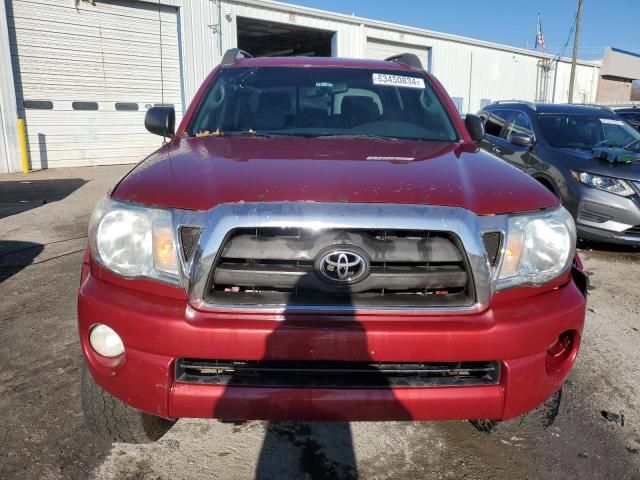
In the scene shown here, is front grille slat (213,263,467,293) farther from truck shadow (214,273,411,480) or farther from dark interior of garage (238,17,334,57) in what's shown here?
dark interior of garage (238,17,334,57)

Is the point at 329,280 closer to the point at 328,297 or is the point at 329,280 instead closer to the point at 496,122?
the point at 328,297

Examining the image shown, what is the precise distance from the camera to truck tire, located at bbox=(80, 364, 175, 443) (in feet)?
7.00

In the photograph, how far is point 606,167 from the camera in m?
5.60

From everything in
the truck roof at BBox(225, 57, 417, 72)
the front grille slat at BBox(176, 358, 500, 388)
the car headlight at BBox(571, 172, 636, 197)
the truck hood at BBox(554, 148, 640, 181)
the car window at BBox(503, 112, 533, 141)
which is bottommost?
the front grille slat at BBox(176, 358, 500, 388)

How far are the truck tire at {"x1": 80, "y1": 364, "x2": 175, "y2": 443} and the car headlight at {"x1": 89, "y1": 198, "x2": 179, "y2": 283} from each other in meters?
0.52

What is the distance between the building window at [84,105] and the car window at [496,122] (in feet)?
32.4

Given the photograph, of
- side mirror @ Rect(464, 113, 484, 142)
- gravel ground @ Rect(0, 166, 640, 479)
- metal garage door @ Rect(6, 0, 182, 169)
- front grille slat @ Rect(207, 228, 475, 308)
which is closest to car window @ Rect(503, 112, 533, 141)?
side mirror @ Rect(464, 113, 484, 142)

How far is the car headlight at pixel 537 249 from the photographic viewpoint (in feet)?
6.19

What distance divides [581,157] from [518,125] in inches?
58.6

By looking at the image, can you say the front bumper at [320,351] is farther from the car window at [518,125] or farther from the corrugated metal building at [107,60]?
the corrugated metal building at [107,60]

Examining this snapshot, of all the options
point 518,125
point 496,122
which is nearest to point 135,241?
point 518,125

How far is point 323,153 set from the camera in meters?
2.38

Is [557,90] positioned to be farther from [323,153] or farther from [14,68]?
[323,153]

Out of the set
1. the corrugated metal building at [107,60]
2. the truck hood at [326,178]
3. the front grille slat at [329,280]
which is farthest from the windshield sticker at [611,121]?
the corrugated metal building at [107,60]
